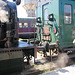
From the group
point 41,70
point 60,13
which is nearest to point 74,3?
point 60,13

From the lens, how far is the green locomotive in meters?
5.17

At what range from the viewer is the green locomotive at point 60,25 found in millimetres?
5168

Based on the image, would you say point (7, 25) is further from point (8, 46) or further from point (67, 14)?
point (67, 14)

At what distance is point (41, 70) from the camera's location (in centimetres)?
412

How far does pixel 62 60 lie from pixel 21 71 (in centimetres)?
234

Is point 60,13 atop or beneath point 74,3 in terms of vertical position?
beneath

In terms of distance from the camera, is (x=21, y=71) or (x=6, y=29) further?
(x=21, y=71)

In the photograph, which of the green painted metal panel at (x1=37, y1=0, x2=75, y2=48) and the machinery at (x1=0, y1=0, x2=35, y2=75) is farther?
the green painted metal panel at (x1=37, y1=0, x2=75, y2=48)

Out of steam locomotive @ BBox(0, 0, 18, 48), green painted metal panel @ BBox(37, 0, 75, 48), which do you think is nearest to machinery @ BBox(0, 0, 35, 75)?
steam locomotive @ BBox(0, 0, 18, 48)

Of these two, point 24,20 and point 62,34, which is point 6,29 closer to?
point 62,34

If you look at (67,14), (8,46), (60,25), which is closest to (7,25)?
(8,46)

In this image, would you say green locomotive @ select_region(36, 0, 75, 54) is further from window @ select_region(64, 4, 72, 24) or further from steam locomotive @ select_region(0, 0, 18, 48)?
steam locomotive @ select_region(0, 0, 18, 48)

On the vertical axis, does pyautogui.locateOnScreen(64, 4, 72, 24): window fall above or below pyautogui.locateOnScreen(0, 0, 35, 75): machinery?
above

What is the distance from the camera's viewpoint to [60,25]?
5.18 m
